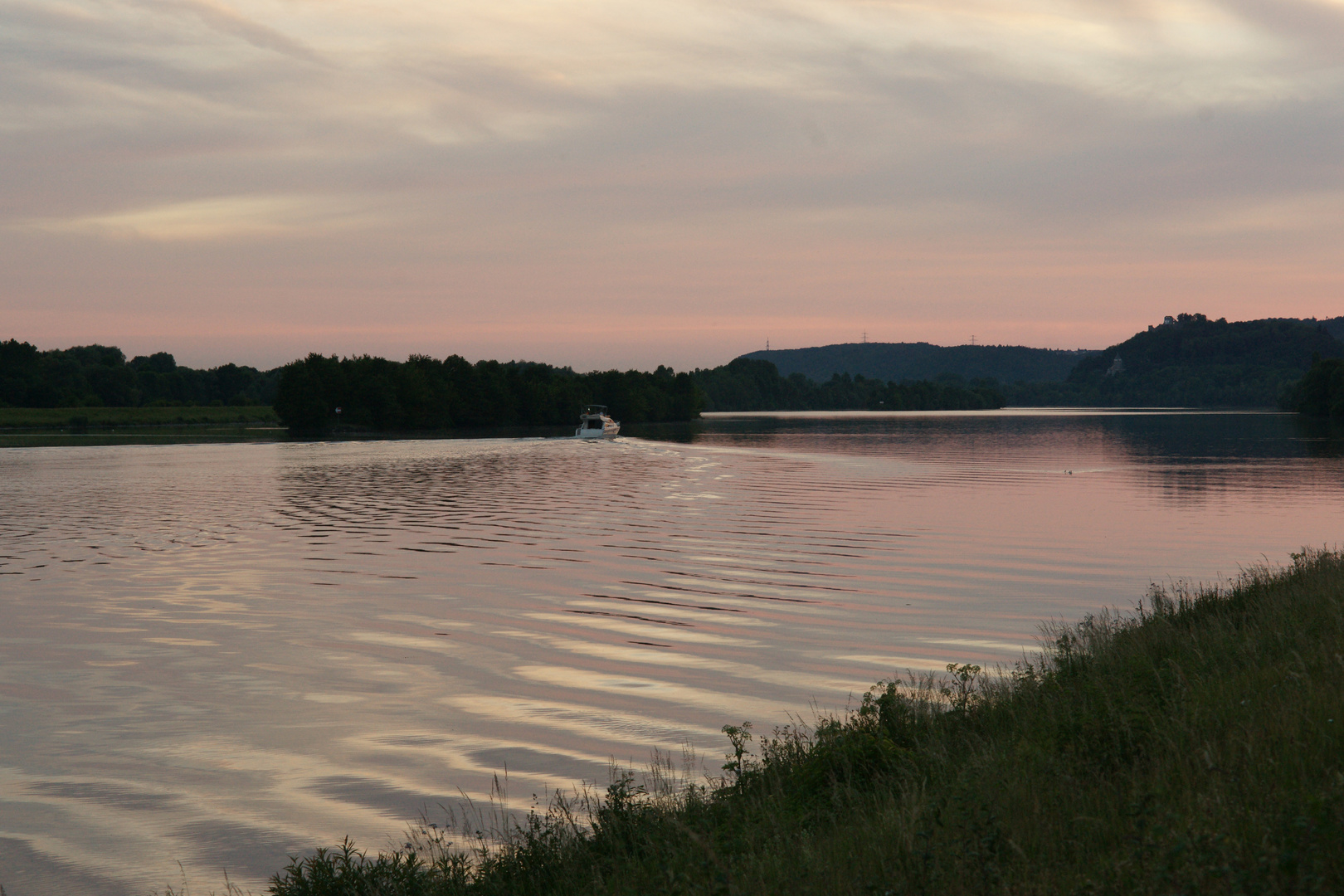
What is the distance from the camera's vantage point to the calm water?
41.3ft

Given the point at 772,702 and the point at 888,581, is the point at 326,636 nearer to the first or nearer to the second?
the point at 772,702

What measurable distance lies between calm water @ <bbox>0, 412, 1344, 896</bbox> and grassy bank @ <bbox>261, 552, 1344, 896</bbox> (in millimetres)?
2186

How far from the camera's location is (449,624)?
22562mm

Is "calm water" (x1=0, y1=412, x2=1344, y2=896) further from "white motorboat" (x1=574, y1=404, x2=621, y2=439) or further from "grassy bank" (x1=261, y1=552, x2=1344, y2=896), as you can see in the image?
"white motorboat" (x1=574, y1=404, x2=621, y2=439)

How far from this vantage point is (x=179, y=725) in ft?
50.0

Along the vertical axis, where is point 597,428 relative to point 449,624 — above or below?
above

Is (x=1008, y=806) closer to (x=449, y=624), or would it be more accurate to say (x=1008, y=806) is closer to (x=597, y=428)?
(x=449, y=624)

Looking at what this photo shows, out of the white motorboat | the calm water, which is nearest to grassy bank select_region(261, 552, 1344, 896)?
the calm water

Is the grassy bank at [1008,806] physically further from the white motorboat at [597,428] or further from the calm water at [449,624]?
the white motorboat at [597,428]

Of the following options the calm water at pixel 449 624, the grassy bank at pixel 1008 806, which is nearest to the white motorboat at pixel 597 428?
the calm water at pixel 449 624

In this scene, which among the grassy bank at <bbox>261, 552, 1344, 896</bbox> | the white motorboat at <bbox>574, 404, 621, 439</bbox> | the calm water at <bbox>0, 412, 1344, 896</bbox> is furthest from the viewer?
the white motorboat at <bbox>574, 404, 621, 439</bbox>

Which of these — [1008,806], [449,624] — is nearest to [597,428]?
[449,624]

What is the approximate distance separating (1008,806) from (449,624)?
1562cm

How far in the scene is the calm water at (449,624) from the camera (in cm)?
1259
